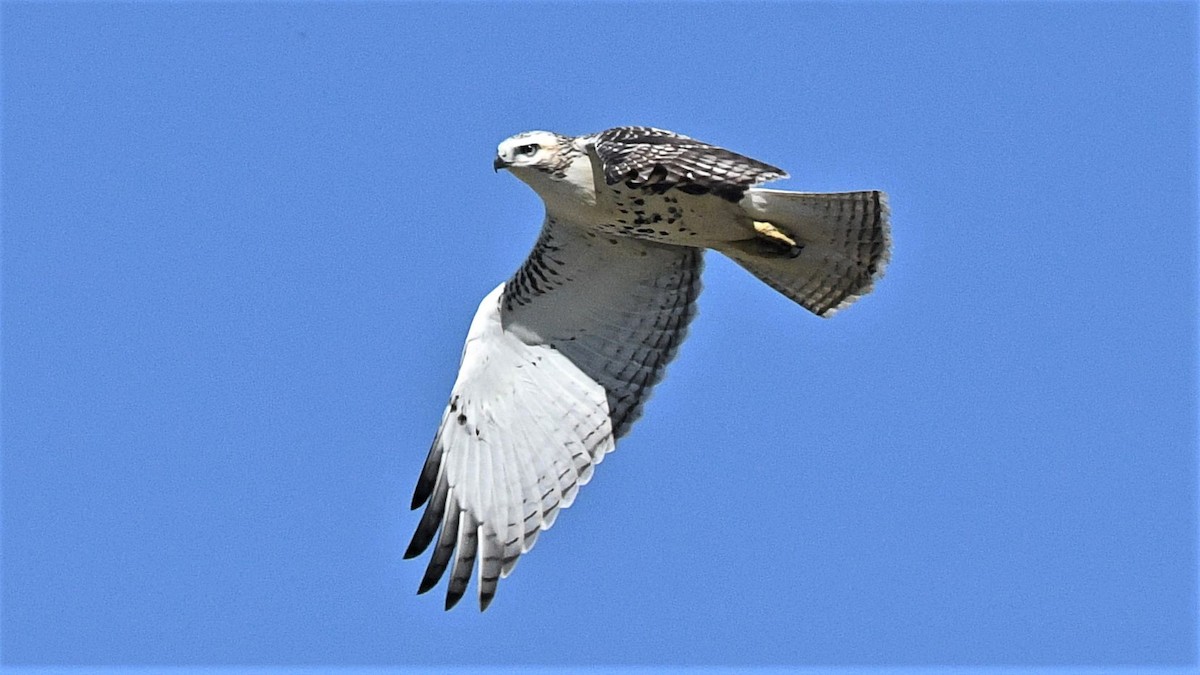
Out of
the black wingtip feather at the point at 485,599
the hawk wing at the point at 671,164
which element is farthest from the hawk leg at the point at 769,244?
the black wingtip feather at the point at 485,599

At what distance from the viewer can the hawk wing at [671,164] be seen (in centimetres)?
901

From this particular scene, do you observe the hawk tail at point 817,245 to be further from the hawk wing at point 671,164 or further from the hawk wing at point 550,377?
the hawk wing at point 550,377

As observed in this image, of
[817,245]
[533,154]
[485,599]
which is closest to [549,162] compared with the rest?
[533,154]

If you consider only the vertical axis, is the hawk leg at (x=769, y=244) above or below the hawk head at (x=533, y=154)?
below

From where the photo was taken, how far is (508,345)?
10500mm

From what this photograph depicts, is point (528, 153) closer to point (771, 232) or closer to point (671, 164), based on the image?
point (671, 164)

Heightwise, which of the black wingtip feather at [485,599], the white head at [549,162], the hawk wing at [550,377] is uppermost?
the white head at [549,162]

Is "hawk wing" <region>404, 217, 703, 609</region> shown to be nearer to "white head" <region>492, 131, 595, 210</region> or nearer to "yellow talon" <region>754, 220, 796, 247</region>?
"white head" <region>492, 131, 595, 210</region>

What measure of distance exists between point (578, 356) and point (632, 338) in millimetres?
306

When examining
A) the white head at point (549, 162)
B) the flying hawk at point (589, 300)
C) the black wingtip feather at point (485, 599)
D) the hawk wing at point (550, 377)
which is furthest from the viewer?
the hawk wing at point (550, 377)

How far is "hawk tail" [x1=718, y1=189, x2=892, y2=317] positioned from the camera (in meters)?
9.51

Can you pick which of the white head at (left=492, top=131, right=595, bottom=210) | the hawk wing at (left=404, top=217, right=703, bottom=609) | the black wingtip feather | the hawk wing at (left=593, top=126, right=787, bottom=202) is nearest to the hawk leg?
the hawk wing at (left=593, top=126, right=787, bottom=202)

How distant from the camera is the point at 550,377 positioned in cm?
1054

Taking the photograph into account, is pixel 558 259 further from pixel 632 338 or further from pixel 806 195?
pixel 806 195
